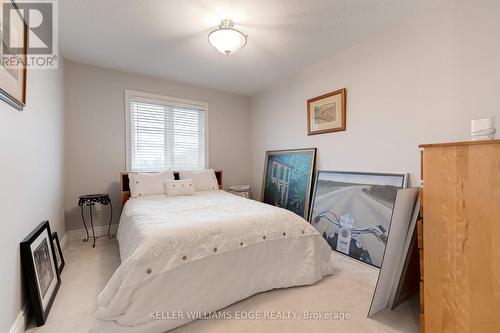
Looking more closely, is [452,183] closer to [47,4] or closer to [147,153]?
[47,4]

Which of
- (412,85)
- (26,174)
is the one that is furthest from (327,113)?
(26,174)

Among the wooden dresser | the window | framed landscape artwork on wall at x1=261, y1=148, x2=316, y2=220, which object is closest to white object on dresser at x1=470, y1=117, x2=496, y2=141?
the wooden dresser

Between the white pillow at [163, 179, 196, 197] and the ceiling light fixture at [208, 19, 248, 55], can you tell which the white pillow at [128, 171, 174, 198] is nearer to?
the white pillow at [163, 179, 196, 197]

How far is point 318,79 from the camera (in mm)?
3129

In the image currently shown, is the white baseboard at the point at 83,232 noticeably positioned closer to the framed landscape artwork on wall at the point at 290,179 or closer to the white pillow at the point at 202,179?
the white pillow at the point at 202,179

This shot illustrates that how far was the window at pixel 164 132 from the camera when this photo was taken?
11.5 feet

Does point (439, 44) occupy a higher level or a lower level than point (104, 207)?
higher

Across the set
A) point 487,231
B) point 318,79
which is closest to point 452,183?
point 487,231

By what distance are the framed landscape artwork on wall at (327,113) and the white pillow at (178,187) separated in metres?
1.92

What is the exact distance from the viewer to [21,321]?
1.41m

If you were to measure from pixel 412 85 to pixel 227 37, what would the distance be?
1831 millimetres

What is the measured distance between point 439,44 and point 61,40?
12.7 feet

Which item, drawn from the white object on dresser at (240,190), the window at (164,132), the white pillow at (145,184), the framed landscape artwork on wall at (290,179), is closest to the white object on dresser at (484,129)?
the framed landscape artwork on wall at (290,179)

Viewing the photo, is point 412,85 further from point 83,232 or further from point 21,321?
point 83,232
